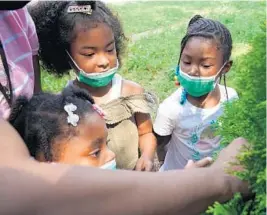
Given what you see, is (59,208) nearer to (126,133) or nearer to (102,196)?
(102,196)

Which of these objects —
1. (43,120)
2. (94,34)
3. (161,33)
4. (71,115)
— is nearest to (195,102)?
(94,34)

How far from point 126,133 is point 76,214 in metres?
1.72

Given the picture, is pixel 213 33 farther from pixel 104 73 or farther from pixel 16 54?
pixel 16 54

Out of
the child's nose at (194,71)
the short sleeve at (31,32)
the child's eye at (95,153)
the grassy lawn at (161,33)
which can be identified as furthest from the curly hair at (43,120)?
the grassy lawn at (161,33)

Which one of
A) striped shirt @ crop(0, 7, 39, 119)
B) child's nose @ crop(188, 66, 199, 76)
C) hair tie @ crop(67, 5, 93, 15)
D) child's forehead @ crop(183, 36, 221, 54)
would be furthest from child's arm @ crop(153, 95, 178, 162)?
striped shirt @ crop(0, 7, 39, 119)

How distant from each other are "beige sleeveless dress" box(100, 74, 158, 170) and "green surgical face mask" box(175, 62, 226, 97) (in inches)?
11.3

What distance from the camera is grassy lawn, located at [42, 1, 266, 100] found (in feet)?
23.0

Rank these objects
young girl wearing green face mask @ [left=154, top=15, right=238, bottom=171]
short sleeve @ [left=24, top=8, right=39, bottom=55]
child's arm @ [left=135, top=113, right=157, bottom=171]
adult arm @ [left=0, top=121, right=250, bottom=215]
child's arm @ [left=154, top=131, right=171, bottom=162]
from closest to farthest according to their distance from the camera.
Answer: adult arm @ [left=0, top=121, right=250, bottom=215]
short sleeve @ [left=24, top=8, right=39, bottom=55]
young girl wearing green face mask @ [left=154, top=15, right=238, bottom=171]
child's arm @ [left=135, top=113, right=157, bottom=171]
child's arm @ [left=154, top=131, right=171, bottom=162]

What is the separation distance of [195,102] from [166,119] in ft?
0.73

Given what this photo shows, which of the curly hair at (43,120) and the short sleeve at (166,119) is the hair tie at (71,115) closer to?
the curly hair at (43,120)

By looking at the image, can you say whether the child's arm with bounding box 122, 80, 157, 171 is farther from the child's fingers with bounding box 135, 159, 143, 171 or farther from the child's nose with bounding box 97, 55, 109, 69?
the child's nose with bounding box 97, 55, 109, 69

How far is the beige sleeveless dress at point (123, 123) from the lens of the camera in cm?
312

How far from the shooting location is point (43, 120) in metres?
2.32

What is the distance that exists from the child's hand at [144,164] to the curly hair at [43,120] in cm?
75
